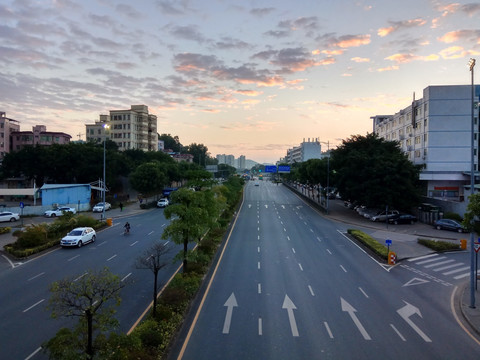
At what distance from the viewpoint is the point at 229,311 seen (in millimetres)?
16078

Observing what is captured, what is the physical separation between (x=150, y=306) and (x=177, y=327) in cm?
298

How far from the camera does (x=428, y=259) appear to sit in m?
27.0

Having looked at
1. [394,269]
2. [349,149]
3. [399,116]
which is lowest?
[394,269]

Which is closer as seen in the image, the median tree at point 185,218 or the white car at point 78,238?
the median tree at point 185,218

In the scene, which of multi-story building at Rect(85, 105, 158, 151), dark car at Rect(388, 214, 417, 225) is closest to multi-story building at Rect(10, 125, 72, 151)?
multi-story building at Rect(85, 105, 158, 151)

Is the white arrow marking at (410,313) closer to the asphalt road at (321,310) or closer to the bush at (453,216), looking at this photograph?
the asphalt road at (321,310)

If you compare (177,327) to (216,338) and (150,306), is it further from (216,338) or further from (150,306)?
(150,306)

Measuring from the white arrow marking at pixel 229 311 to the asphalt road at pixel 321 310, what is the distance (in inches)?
A: 1.8

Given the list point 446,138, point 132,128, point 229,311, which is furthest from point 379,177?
point 132,128

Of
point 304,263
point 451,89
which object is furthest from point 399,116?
point 304,263

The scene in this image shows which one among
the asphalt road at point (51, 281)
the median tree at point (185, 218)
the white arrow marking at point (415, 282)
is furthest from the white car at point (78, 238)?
the white arrow marking at point (415, 282)

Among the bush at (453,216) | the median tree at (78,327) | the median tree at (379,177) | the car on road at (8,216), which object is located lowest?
the car on road at (8,216)

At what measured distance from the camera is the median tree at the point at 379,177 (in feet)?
146

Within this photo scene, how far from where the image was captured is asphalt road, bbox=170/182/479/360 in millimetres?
12727
